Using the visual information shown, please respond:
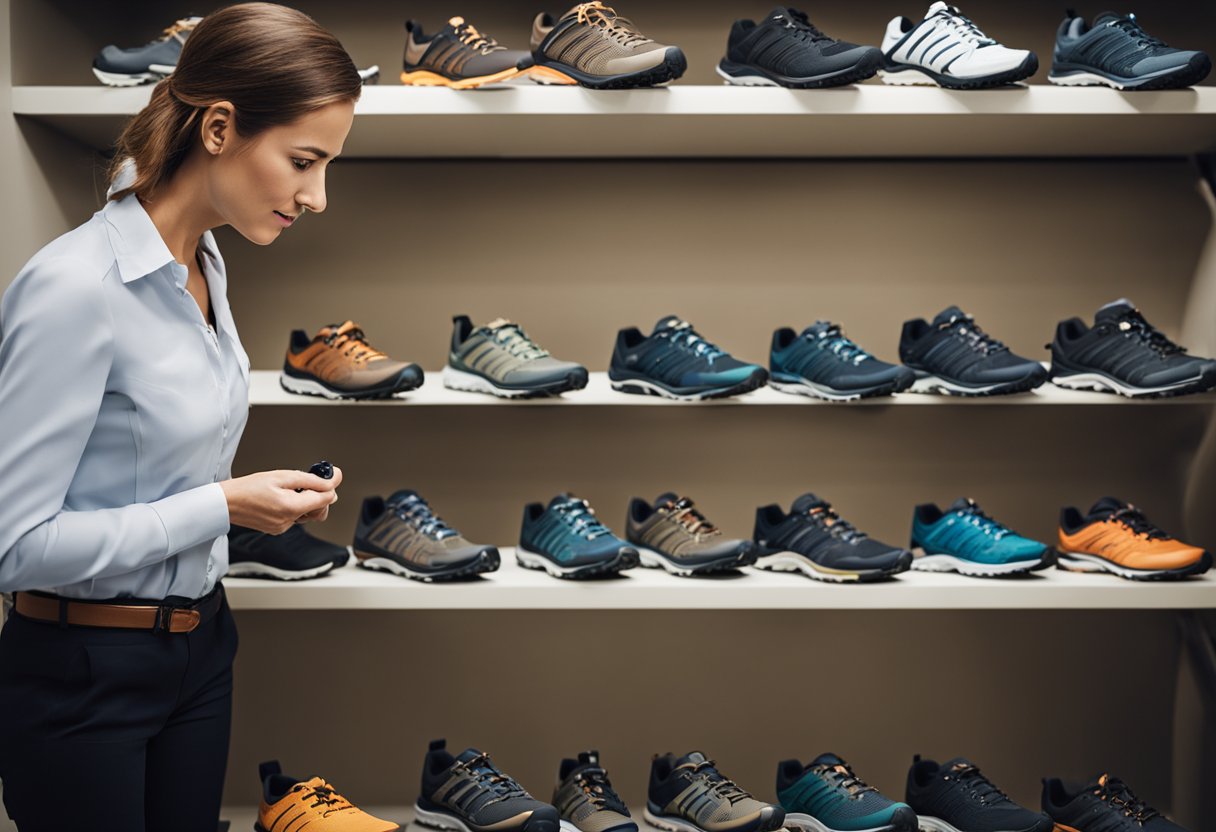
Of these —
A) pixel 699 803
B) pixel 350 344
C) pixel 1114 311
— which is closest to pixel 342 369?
pixel 350 344

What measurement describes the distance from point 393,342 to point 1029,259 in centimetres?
160

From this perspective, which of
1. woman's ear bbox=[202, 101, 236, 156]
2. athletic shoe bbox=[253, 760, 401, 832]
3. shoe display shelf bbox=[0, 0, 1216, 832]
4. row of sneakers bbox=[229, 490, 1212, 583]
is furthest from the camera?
shoe display shelf bbox=[0, 0, 1216, 832]

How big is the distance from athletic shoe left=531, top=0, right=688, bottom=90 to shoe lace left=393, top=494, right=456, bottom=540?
35.8 inches

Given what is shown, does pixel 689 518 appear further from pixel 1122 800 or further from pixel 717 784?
pixel 1122 800

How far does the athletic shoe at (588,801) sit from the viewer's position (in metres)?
2.00

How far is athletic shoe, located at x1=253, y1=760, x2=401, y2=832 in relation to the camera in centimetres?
184

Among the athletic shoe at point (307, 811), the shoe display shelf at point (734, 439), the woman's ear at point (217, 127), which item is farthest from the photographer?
the shoe display shelf at point (734, 439)

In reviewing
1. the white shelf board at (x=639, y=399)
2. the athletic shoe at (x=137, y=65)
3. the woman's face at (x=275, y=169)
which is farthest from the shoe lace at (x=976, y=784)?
the athletic shoe at (x=137, y=65)

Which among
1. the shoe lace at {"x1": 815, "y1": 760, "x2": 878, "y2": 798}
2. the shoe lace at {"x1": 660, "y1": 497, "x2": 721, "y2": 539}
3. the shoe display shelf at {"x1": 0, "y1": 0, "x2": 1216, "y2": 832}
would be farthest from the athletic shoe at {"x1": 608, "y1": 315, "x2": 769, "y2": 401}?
the shoe lace at {"x1": 815, "y1": 760, "x2": 878, "y2": 798}

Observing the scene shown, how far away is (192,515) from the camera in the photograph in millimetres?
1302

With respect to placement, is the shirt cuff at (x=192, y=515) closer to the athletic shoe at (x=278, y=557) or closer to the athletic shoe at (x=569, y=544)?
the athletic shoe at (x=278, y=557)

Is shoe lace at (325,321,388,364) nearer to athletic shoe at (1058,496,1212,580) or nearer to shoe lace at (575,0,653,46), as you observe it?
shoe lace at (575,0,653,46)

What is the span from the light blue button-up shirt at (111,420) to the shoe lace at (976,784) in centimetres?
153

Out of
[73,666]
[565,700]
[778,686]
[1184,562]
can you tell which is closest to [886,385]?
[1184,562]
